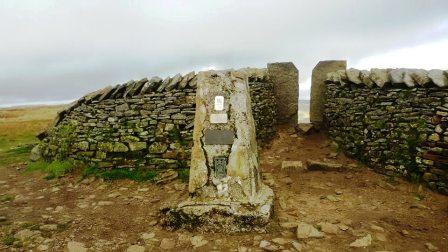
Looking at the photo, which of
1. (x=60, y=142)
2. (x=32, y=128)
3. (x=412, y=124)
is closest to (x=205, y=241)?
(x=412, y=124)

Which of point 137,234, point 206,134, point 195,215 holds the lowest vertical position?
point 137,234

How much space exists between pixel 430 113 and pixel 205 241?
16.3 ft

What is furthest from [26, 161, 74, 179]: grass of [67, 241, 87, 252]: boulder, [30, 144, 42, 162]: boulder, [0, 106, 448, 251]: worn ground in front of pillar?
[67, 241, 87, 252]: boulder

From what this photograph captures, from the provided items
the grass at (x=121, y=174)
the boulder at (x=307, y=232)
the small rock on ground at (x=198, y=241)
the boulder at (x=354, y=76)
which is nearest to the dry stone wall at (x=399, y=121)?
the boulder at (x=354, y=76)

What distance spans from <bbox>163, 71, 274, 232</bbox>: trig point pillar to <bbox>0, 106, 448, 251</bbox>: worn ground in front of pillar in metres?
0.22

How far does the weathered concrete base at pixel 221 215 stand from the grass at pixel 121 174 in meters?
2.89

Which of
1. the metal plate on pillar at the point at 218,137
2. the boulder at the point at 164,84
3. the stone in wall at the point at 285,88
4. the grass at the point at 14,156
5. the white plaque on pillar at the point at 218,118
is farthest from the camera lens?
the stone in wall at the point at 285,88

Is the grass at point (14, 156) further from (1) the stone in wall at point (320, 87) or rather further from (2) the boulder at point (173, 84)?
(1) the stone in wall at point (320, 87)

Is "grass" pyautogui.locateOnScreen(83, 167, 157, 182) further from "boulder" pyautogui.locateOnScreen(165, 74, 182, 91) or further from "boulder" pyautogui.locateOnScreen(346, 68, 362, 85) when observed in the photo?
"boulder" pyautogui.locateOnScreen(346, 68, 362, 85)

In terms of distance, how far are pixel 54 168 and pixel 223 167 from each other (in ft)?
18.3

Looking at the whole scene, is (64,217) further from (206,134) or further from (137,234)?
(206,134)

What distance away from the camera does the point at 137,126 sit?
8.59 m

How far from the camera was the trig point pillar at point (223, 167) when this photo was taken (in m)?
5.15

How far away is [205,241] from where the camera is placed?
194 inches
